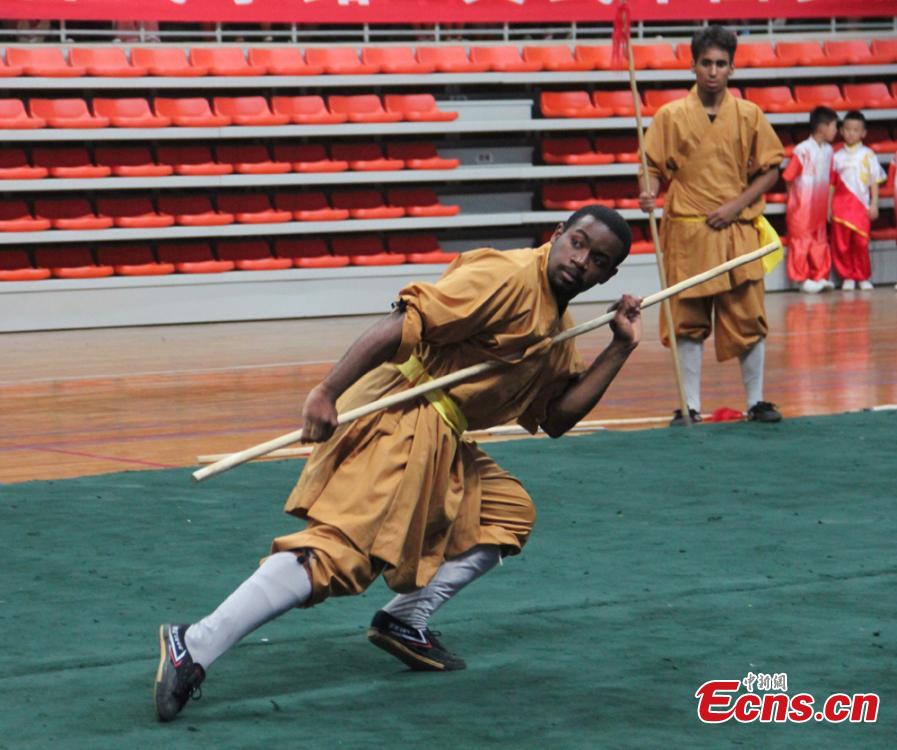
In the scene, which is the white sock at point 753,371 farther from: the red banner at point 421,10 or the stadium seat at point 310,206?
the stadium seat at point 310,206

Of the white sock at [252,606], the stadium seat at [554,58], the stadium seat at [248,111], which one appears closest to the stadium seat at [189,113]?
the stadium seat at [248,111]

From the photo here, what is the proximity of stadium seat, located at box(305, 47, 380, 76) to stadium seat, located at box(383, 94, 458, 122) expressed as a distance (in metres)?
0.30

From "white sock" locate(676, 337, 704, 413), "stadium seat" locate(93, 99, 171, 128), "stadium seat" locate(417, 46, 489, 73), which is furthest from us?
"stadium seat" locate(417, 46, 489, 73)

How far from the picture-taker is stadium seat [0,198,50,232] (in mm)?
12722

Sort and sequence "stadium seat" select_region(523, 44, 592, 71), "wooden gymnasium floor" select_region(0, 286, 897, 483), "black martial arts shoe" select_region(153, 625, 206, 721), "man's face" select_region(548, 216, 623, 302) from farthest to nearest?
"stadium seat" select_region(523, 44, 592, 71)
"wooden gymnasium floor" select_region(0, 286, 897, 483)
"man's face" select_region(548, 216, 623, 302)
"black martial arts shoe" select_region(153, 625, 206, 721)

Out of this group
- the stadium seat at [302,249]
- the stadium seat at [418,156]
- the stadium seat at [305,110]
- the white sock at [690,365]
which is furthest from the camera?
the stadium seat at [418,156]

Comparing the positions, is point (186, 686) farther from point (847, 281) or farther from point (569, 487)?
point (847, 281)

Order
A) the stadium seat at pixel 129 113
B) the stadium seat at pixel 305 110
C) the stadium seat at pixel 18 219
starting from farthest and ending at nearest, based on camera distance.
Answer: the stadium seat at pixel 305 110
the stadium seat at pixel 129 113
the stadium seat at pixel 18 219

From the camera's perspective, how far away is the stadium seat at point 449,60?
1432cm

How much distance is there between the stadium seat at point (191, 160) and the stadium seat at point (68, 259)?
0.98 meters

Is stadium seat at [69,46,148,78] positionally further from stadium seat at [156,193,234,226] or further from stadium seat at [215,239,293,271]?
stadium seat at [215,239,293,271]

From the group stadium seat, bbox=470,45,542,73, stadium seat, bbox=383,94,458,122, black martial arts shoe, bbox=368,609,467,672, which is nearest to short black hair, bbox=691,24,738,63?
black martial arts shoe, bbox=368,609,467,672

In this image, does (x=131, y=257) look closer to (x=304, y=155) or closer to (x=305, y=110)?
(x=304, y=155)

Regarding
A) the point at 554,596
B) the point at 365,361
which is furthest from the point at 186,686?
the point at 554,596
